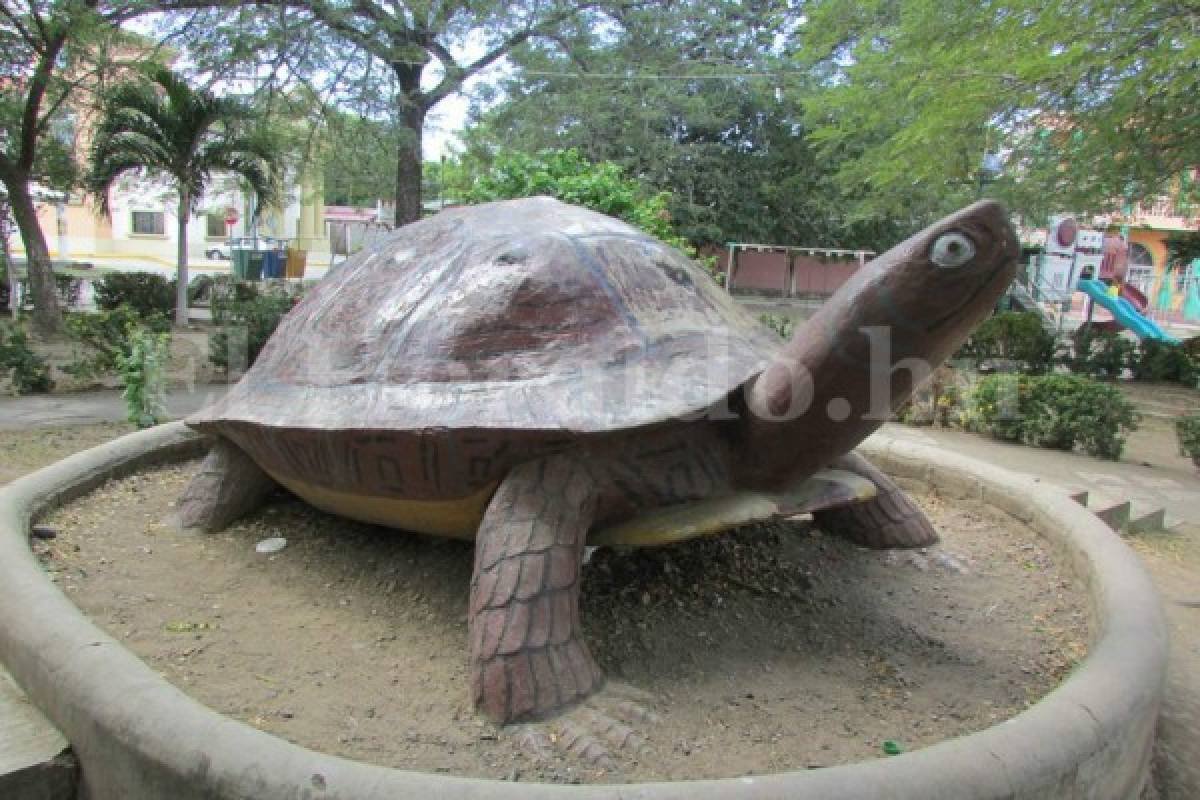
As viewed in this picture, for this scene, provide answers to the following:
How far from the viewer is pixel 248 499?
11.2 feet

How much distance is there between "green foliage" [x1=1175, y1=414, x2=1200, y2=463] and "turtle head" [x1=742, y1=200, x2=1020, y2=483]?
260 inches

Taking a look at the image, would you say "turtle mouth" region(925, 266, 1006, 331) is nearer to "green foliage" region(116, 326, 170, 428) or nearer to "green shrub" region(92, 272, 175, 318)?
"green foliage" region(116, 326, 170, 428)

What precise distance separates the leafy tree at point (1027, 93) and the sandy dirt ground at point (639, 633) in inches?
205

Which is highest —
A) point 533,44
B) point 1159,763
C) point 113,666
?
point 533,44

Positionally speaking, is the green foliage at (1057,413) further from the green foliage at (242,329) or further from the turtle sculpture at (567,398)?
the green foliage at (242,329)

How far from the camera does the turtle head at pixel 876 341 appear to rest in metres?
1.88

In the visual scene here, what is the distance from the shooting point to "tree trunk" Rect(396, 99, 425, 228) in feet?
41.0

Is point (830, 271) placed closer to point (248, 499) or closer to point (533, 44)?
point (533, 44)

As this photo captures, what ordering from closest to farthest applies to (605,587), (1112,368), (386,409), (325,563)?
(386,409)
(605,587)
(325,563)
(1112,368)

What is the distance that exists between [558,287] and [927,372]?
1.06 m

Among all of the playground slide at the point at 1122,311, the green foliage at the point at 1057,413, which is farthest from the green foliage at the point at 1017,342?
the playground slide at the point at 1122,311

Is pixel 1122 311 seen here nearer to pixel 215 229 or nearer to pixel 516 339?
pixel 516 339

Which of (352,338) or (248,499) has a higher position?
(352,338)

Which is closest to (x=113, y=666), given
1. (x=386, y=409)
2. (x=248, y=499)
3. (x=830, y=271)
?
(x=386, y=409)
